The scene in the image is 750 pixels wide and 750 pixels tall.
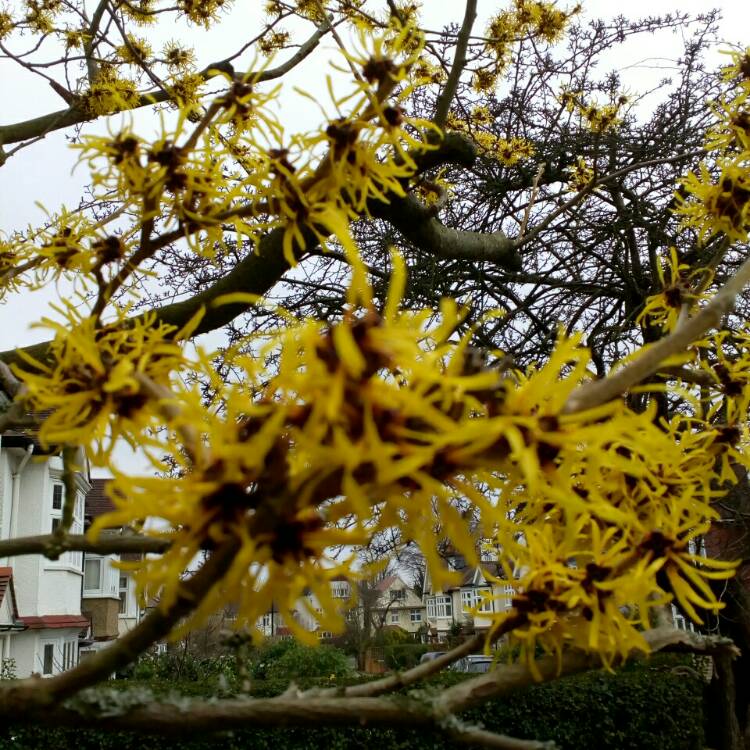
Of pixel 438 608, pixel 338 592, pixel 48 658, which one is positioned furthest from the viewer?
pixel 438 608

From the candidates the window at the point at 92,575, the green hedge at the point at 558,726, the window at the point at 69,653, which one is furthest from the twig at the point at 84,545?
the window at the point at 92,575

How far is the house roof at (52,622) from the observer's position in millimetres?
15514

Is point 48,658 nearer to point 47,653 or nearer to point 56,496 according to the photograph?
point 47,653

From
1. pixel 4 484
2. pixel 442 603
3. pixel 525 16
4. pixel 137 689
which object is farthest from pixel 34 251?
pixel 442 603

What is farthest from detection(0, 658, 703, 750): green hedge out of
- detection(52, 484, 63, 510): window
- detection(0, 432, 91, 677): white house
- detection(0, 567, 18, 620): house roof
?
detection(52, 484, 63, 510): window

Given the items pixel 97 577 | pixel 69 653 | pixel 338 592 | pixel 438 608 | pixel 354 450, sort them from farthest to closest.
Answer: pixel 438 608 < pixel 97 577 < pixel 69 653 < pixel 338 592 < pixel 354 450

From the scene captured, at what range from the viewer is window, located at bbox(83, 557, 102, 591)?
2466cm

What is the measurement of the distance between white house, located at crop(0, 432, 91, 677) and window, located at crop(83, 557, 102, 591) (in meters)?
6.20

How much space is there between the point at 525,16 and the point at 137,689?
19.0 feet

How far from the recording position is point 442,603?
59.4 m

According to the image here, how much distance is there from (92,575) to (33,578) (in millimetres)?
9012

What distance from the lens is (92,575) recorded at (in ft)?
81.6

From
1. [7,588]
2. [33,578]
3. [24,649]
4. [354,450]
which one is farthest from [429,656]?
[354,450]

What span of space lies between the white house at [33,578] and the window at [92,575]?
6.20 m
